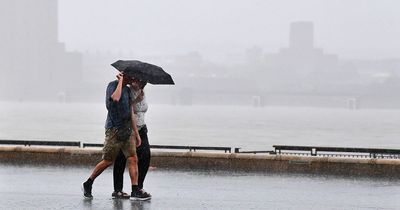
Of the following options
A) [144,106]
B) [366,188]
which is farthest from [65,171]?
[366,188]

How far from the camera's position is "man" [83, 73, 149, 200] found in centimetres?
975

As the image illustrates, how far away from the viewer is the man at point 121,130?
975 cm

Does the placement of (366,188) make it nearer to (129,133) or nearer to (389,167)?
(389,167)

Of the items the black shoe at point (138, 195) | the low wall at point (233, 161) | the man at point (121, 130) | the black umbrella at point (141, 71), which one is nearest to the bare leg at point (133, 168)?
the man at point (121, 130)

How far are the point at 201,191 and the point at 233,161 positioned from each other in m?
2.63

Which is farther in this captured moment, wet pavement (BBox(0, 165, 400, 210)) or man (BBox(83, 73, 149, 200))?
man (BBox(83, 73, 149, 200))

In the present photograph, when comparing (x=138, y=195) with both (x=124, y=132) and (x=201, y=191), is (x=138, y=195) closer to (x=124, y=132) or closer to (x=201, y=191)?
(x=124, y=132)

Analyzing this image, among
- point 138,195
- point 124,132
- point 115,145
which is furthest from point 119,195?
point 124,132

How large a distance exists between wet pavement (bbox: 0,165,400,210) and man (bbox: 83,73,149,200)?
0.25 m

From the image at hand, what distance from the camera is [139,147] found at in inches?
399

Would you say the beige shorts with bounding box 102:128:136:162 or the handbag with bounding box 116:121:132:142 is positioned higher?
the handbag with bounding box 116:121:132:142

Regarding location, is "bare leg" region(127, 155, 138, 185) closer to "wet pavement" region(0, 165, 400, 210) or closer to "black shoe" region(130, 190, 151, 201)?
"black shoe" region(130, 190, 151, 201)

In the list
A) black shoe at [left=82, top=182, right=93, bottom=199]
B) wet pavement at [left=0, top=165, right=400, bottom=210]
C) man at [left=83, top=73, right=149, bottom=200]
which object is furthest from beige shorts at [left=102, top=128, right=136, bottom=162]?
wet pavement at [left=0, top=165, right=400, bottom=210]

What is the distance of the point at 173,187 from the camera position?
36.7 feet
